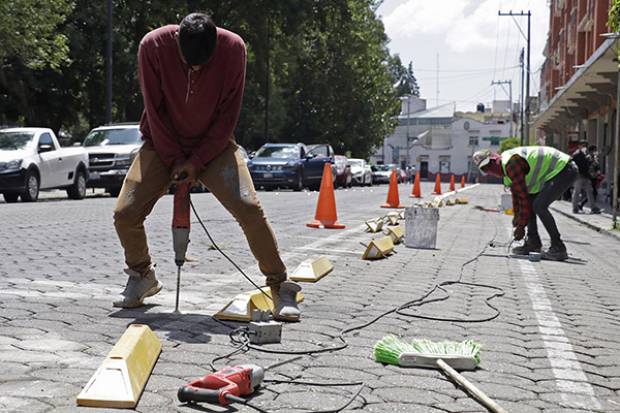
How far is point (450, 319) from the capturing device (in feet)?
18.4

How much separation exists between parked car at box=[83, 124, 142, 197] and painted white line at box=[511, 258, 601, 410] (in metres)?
18.0

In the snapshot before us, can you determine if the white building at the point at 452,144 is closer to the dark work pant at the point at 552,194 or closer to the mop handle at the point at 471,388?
the dark work pant at the point at 552,194

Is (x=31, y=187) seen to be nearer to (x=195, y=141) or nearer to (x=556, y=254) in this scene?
(x=556, y=254)

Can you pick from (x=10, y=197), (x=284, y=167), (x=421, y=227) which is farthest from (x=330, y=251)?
(x=284, y=167)

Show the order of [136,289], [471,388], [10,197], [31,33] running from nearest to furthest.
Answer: [471,388]
[136,289]
[10,197]
[31,33]

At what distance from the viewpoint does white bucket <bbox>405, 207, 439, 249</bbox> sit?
35.0 ft

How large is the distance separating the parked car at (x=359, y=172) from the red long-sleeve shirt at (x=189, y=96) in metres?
40.9

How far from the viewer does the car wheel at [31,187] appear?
63.6 feet

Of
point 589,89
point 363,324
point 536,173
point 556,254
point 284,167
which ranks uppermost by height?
point 589,89


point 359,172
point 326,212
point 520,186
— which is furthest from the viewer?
point 359,172

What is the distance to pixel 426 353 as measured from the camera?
428 cm

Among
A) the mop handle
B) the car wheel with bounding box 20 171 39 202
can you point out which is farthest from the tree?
the mop handle

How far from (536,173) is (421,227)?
1563 millimetres

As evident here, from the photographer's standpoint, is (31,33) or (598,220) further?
(31,33)
